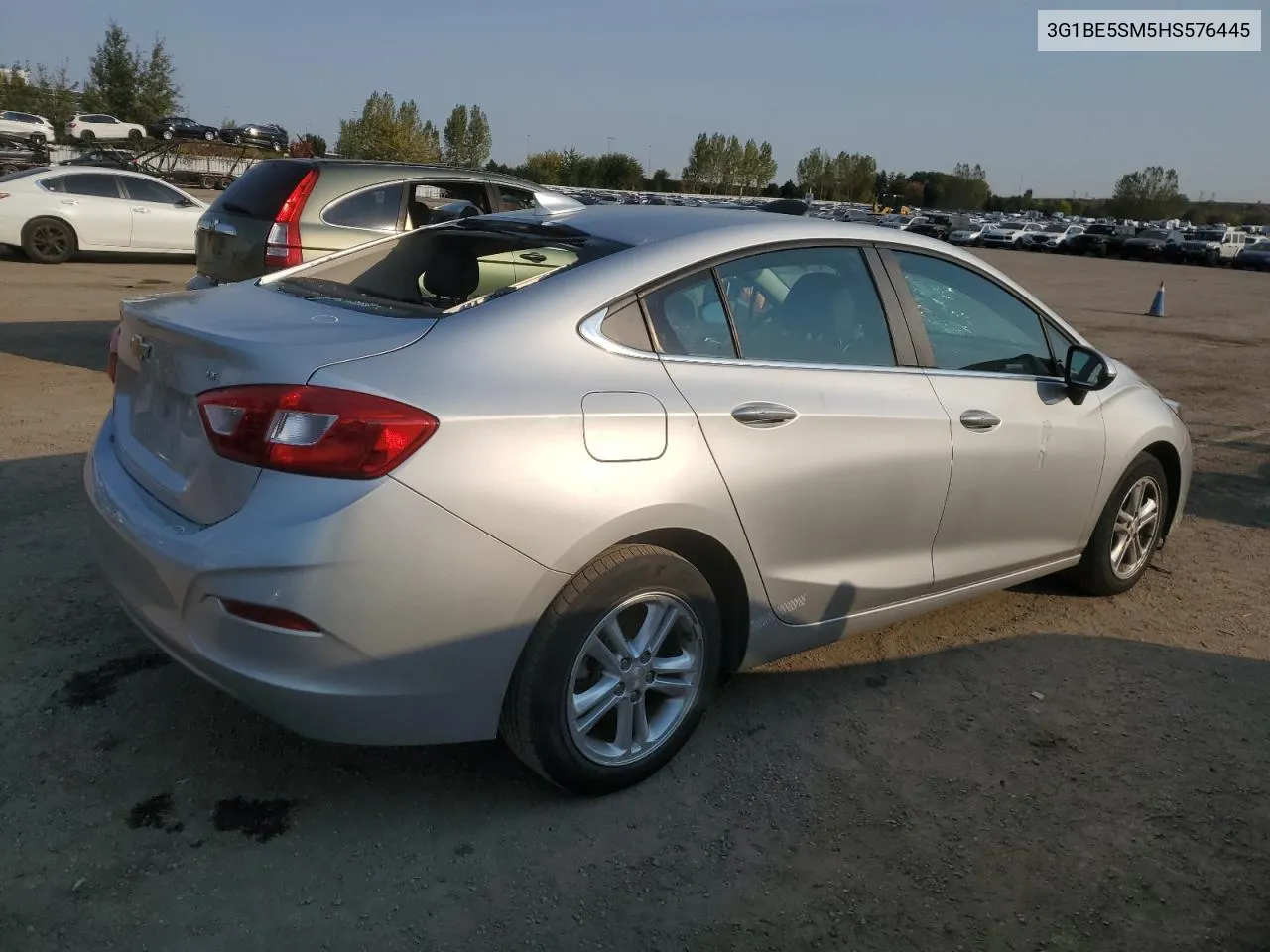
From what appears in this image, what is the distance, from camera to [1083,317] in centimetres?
1875

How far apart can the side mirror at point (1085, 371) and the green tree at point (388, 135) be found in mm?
54947

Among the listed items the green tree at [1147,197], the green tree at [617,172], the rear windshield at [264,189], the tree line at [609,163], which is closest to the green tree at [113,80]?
the tree line at [609,163]

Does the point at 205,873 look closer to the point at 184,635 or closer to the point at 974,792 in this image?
the point at 184,635

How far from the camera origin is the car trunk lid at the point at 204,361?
2625 millimetres

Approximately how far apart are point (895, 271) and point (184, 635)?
2.60m

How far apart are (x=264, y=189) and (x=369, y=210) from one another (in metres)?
0.77

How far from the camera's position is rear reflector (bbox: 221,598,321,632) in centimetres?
249

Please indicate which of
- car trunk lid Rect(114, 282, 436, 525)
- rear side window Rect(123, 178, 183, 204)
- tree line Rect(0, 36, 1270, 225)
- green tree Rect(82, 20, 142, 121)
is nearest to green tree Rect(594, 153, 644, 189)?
tree line Rect(0, 36, 1270, 225)

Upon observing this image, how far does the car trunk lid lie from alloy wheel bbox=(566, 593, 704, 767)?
3.20 feet

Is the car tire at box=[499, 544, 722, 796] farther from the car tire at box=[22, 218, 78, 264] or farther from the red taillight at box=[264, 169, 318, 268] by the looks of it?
the car tire at box=[22, 218, 78, 264]

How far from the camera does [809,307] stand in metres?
3.54

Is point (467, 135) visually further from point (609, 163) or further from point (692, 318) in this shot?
point (692, 318)

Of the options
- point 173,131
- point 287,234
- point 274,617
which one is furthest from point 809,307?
point 173,131

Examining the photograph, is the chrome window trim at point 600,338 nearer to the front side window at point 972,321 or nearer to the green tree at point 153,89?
the front side window at point 972,321
